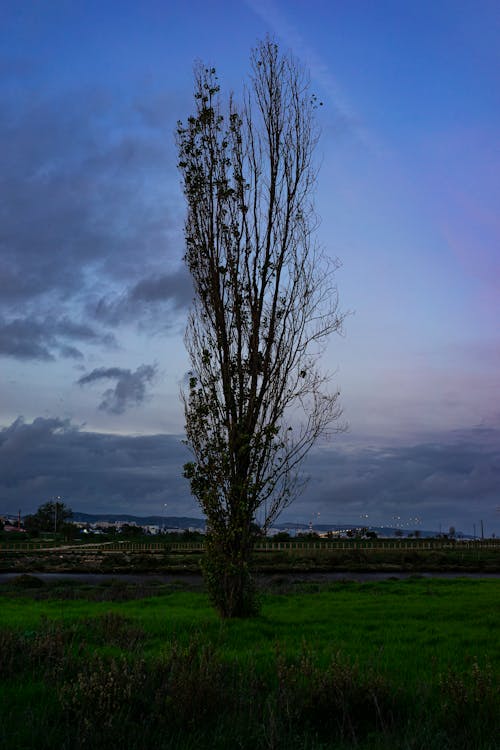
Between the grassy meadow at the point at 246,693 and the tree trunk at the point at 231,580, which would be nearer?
the grassy meadow at the point at 246,693

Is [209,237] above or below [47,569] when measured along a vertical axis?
above

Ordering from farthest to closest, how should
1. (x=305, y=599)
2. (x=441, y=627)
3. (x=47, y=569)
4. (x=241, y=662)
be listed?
(x=47, y=569)
(x=305, y=599)
(x=441, y=627)
(x=241, y=662)

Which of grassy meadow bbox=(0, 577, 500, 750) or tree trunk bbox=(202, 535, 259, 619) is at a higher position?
tree trunk bbox=(202, 535, 259, 619)

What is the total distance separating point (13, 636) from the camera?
9.36 metres

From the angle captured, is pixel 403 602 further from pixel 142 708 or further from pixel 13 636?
pixel 142 708

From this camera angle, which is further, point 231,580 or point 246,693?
point 231,580

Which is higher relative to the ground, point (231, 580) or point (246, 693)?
point (231, 580)

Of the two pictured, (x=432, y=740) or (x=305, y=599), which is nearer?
(x=432, y=740)

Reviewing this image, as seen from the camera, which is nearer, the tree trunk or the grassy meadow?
the grassy meadow

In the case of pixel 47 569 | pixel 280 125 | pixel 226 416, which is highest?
pixel 280 125

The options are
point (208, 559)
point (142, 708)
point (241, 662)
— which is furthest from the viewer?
point (208, 559)

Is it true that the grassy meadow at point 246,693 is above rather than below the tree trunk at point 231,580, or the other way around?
below

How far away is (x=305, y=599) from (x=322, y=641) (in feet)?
30.0

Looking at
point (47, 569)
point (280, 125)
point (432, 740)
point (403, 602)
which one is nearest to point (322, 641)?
point (432, 740)
